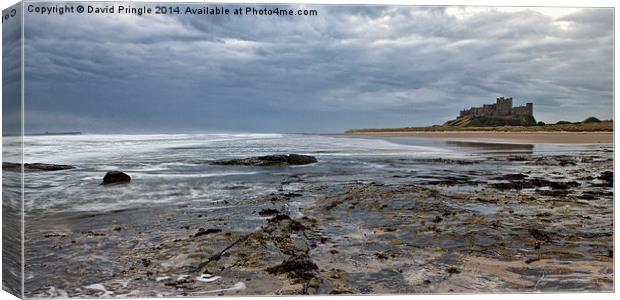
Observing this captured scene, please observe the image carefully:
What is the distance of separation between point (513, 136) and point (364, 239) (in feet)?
8.65

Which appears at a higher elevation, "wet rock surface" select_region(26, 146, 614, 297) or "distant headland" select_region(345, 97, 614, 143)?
"distant headland" select_region(345, 97, 614, 143)

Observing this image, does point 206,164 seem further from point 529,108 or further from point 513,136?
point 529,108

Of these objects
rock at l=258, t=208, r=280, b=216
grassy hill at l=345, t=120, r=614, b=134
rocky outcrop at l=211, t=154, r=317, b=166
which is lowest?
rock at l=258, t=208, r=280, b=216

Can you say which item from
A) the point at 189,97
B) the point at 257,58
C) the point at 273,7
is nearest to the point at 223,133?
the point at 189,97

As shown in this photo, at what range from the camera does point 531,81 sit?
6473 mm

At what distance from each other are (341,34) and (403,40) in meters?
0.78

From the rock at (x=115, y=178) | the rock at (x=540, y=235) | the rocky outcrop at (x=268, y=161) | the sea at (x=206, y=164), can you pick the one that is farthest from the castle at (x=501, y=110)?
the rock at (x=115, y=178)

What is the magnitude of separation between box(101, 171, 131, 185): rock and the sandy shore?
282cm

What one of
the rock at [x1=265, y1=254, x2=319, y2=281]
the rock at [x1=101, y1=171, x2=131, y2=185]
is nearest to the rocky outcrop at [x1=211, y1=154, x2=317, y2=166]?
the rock at [x1=101, y1=171, x2=131, y2=185]

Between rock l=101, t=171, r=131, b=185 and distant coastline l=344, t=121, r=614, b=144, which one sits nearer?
rock l=101, t=171, r=131, b=185

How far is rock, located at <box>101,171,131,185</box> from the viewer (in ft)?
19.2

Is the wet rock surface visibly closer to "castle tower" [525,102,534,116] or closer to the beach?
the beach

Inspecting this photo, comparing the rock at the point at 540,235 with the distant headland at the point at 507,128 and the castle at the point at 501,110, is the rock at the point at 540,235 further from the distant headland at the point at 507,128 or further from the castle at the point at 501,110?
the castle at the point at 501,110

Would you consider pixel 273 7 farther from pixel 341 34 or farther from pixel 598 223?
pixel 598 223
